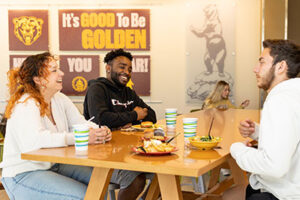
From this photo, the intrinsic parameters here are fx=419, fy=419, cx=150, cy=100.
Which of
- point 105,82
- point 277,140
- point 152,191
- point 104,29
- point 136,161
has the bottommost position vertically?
point 152,191

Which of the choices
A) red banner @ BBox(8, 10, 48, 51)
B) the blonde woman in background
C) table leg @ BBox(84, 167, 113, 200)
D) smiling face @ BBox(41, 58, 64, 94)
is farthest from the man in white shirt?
red banner @ BBox(8, 10, 48, 51)

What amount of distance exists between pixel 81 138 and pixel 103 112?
1343 mm

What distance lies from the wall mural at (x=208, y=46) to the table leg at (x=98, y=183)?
4586 mm

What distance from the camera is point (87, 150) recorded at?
6.87 ft

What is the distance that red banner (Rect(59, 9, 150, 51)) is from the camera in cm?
650

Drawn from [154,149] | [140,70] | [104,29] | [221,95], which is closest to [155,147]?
[154,149]

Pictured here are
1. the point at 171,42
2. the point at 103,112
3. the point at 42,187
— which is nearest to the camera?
the point at 42,187

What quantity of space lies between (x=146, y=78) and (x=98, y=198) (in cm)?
461

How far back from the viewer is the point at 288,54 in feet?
6.79

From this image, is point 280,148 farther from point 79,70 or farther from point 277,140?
point 79,70

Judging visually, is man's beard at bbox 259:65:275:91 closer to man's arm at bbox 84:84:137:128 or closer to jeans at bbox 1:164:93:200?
jeans at bbox 1:164:93:200

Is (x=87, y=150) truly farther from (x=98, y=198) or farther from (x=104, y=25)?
(x=104, y=25)

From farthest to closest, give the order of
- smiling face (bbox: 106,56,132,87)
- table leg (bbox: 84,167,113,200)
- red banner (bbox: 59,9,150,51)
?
red banner (bbox: 59,9,150,51)
smiling face (bbox: 106,56,132,87)
table leg (bbox: 84,167,113,200)

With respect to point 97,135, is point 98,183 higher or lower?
lower
